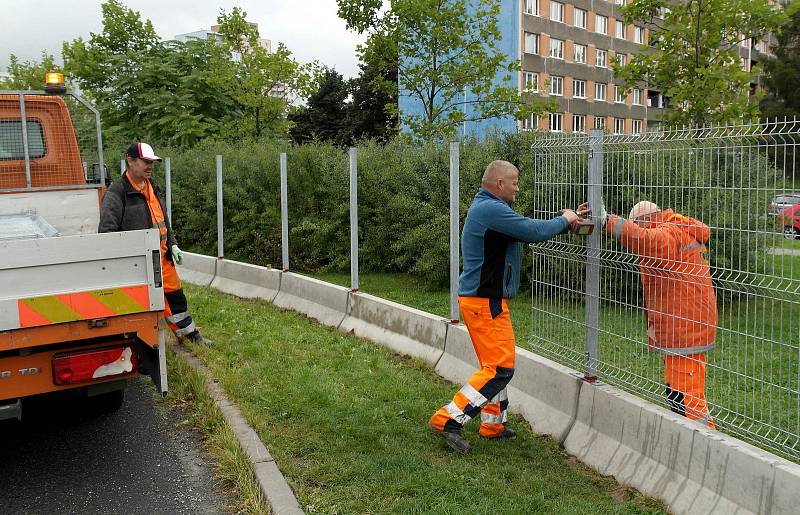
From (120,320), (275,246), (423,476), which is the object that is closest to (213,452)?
(120,320)

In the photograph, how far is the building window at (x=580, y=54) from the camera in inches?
2355

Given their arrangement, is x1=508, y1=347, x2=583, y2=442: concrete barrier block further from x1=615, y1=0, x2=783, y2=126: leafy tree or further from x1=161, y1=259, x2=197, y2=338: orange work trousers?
x1=615, y1=0, x2=783, y2=126: leafy tree

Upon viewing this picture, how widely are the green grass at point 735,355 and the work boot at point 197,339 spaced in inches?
149

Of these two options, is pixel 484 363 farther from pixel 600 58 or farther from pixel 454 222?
pixel 600 58

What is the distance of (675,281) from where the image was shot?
4.29m

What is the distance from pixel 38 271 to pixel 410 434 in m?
2.66

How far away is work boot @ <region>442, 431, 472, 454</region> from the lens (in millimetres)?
4957

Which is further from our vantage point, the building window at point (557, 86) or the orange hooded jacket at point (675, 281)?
the building window at point (557, 86)

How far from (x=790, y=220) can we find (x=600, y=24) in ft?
209

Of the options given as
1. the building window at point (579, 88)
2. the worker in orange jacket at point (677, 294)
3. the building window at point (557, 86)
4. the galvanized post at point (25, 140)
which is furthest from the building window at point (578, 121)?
the worker in orange jacket at point (677, 294)

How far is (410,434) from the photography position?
17.4 ft

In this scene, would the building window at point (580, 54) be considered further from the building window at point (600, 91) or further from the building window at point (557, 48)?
the building window at point (600, 91)

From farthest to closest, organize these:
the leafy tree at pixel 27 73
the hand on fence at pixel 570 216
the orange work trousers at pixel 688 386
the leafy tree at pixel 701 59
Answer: the leafy tree at pixel 27 73 → the leafy tree at pixel 701 59 → the hand on fence at pixel 570 216 → the orange work trousers at pixel 688 386

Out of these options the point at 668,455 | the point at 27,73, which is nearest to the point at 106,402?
the point at 668,455
